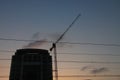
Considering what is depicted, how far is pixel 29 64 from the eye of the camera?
134625 mm

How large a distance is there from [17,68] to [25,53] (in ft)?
45.3

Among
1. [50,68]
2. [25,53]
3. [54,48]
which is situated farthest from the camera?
[50,68]

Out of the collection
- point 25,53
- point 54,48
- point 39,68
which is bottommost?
point 54,48

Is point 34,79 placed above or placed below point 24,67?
below

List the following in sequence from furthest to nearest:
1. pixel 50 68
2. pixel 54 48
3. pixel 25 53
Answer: pixel 50 68 → pixel 25 53 → pixel 54 48

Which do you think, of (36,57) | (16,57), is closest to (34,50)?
(36,57)

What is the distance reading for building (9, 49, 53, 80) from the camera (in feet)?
436

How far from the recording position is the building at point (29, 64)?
436ft

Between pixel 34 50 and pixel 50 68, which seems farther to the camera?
pixel 50 68

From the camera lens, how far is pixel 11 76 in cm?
13275

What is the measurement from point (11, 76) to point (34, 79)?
52.7 ft

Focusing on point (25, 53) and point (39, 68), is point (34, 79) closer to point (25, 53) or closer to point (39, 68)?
point (39, 68)

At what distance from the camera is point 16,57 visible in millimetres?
134500

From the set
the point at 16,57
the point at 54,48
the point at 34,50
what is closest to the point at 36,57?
the point at 34,50
